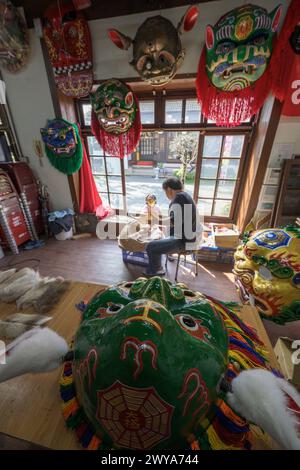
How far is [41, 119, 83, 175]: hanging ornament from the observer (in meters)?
2.56

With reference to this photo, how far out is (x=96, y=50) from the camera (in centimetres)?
217

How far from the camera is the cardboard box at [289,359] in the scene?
1.00m

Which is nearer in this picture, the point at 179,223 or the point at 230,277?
the point at 179,223

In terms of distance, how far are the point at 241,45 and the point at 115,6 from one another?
1.36 meters

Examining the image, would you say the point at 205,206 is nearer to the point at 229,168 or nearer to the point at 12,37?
the point at 229,168

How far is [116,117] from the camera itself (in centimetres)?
218

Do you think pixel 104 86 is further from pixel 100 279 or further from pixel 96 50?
pixel 100 279

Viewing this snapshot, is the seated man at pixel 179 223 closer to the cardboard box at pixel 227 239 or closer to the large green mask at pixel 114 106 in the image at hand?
the cardboard box at pixel 227 239

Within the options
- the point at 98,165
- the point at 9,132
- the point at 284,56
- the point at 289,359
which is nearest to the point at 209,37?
the point at 284,56

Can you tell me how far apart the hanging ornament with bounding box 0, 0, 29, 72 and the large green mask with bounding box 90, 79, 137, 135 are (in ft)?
3.47

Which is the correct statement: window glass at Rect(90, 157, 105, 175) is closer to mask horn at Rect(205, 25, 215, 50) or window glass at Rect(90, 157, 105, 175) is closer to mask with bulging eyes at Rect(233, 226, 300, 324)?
mask horn at Rect(205, 25, 215, 50)

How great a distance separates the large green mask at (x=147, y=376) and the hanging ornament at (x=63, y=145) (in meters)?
2.75

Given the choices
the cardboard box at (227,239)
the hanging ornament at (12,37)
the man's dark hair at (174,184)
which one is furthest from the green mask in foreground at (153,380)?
the hanging ornament at (12,37)

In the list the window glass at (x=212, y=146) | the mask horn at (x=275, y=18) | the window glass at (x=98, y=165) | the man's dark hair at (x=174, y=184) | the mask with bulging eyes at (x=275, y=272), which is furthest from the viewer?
the window glass at (x=98, y=165)
